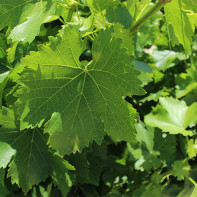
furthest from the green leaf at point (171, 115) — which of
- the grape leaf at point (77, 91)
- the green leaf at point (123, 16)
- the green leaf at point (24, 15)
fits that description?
the green leaf at point (24, 15)

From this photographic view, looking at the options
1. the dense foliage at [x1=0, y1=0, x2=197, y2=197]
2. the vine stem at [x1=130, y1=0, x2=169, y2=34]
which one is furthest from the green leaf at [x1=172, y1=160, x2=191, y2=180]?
the vine stem at [x1=130, y1=0, x2=169, y2=34]

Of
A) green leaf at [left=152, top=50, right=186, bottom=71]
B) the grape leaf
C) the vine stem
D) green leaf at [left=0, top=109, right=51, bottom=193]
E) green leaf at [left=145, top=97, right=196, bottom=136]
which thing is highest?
the vine stem

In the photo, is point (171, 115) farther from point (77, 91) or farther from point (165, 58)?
point (77, 91)

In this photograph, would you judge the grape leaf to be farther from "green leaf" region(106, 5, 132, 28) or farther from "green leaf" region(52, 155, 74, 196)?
"green leaf" region(106, 5, 132, 28)

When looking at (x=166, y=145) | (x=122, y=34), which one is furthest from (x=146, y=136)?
(x=122, y=34)

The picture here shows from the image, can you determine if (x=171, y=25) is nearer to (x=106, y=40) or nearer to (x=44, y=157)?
(x=106, y=40)

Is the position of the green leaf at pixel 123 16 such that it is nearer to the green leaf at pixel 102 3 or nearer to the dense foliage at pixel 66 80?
the dense foliage at pixel 66 80
